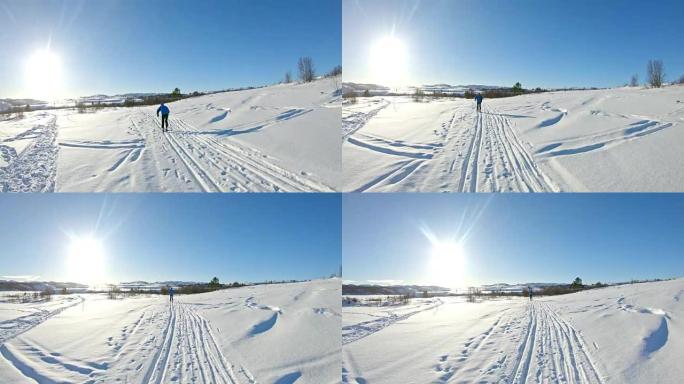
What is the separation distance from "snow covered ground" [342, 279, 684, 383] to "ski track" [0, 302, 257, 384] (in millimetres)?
1465

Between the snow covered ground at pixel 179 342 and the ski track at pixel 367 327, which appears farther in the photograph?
the ski track at pixel 367 327

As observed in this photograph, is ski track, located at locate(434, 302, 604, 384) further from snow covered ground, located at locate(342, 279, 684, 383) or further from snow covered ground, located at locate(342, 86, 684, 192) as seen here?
snow covered ground, located at locate(342, 86, 684, 192)

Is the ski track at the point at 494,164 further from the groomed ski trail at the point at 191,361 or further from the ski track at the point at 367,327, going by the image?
the groomed ski trail at the point at 191,361

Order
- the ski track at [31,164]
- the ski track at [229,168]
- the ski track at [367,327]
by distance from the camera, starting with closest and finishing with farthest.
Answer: the ski track at [31,164] → the ski track at [229,168] → the ski track at [367,327]

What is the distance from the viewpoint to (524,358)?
4137 millimetres

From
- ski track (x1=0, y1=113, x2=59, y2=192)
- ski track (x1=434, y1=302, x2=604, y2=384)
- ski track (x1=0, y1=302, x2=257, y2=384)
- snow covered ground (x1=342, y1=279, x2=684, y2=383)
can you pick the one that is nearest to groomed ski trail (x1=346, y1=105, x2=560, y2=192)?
snow covered ground (x1=342, y1=279, x2=684, y2=383)

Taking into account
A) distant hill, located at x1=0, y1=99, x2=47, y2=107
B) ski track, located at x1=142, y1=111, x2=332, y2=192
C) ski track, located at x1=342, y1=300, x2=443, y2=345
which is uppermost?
distant hill, located at x1=0, y1=99, x2=47, y2=107

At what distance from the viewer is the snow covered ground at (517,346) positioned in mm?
3697

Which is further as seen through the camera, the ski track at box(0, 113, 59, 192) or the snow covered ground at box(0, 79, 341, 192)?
the snow covered ground at box(0, 79, 341, 192)

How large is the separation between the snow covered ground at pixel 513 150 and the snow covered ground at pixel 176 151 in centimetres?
49

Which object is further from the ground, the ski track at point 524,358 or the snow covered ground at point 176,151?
the snow covered ground at point 176,151

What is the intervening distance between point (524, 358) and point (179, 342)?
14.6ft

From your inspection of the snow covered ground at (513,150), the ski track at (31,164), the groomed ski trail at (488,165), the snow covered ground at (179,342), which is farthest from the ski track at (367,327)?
the ski track at (31,164)

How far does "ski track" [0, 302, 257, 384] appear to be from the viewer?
12.1ft
